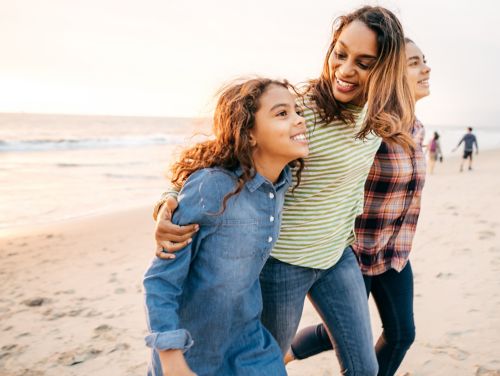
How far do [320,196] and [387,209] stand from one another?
1.86 ft

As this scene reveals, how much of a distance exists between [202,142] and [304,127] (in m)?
0.49

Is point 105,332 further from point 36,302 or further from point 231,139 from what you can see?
point 231,139

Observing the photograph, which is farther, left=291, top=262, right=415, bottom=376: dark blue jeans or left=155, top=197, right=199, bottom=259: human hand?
left=291, top=262, right=415, bottom=376: dark blue jeans

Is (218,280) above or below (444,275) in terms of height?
above

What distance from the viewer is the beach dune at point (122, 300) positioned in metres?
3.42

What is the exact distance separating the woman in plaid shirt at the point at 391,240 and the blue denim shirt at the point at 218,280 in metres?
0.82

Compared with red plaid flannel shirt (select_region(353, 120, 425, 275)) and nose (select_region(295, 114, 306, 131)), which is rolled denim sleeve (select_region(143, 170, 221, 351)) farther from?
red plaid flannel shirt (select_region(353, 120, 425, 275))

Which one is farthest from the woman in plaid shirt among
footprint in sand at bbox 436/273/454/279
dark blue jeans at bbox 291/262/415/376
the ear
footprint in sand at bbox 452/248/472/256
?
footprint in sand at bbox 452/248/472/256

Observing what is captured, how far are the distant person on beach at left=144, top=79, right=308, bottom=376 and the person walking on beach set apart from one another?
0.62 feet

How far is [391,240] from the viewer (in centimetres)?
255

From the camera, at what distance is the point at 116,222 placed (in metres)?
8.00

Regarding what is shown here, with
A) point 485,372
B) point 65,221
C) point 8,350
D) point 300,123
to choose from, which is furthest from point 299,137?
point 65,221

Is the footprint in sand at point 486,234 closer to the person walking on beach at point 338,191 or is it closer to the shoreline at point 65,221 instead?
the person walking on beach at point 338,191

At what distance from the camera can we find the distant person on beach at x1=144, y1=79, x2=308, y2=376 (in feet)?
5.45
